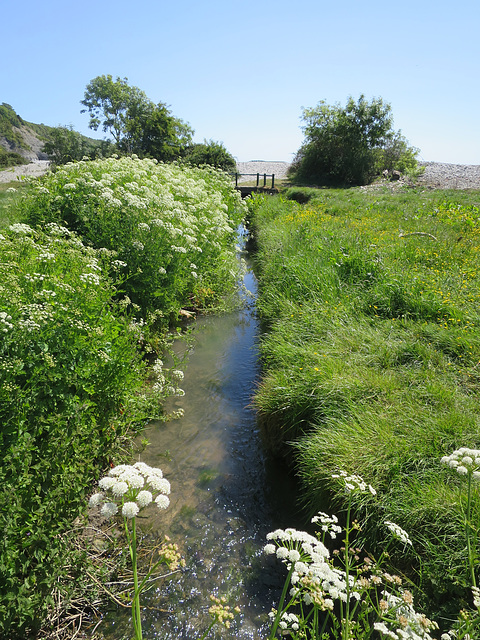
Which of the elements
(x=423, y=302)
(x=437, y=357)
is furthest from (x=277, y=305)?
(x=437, y=357)

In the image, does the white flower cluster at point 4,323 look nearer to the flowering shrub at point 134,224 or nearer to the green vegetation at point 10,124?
the flowering shrub at point 134,224

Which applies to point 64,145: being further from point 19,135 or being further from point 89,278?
point 19,135

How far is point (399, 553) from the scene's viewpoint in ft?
9.12

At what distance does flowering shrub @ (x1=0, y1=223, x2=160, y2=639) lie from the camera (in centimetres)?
214

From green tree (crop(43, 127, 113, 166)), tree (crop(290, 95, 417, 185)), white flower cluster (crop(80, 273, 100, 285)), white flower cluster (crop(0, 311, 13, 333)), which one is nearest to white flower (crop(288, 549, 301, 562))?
white flower cluster (crop(0, 311, 13, 333))

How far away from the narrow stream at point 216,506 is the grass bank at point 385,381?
1.51 ft

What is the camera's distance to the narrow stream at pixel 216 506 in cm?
289

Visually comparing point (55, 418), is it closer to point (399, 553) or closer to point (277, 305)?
point (399, 553)

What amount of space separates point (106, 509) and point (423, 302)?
5633 millimetres

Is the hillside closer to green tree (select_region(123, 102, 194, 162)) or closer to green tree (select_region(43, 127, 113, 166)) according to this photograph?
green tree (select_region(43, 127, 113, 166))

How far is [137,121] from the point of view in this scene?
50.4m

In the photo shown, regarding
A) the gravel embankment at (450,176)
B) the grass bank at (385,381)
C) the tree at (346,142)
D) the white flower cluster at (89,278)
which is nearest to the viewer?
the grass bank at (385,381)

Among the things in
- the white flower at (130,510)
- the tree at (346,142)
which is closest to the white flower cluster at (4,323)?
the white flower at (130,510)

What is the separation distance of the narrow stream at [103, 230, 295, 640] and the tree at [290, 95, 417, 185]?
32.1m
